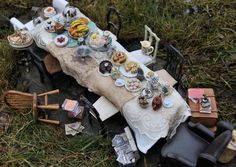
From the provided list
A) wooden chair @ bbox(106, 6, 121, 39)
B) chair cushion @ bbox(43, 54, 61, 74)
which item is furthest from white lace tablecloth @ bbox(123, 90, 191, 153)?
wooden chair @ bbox(106, 6, 121, 39)

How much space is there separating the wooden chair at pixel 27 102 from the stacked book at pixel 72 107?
26 centimetres

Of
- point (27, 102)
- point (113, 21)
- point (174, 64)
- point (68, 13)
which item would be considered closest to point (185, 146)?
point (174, 64)

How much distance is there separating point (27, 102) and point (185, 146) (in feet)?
9.36

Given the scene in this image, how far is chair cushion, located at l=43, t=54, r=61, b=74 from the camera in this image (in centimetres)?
716

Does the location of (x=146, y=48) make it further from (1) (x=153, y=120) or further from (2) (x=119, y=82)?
(1) (x=153, y=120)

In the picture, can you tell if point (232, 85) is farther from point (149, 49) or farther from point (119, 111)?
point (119, 111)

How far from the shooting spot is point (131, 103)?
613cm

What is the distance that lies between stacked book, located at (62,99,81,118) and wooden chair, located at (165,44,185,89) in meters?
1.82

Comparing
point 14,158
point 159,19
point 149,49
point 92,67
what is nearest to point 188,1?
point 159,19

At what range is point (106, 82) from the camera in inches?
254

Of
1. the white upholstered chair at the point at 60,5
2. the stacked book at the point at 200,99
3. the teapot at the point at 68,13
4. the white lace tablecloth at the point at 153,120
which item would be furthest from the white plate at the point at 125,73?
the white upholstered chair at the point at 60,5

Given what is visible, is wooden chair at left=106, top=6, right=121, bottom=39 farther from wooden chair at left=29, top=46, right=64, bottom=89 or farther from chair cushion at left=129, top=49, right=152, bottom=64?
wooden chair at left=29, top=46, right=64, bottom=89

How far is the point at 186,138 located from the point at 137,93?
1.05 meters

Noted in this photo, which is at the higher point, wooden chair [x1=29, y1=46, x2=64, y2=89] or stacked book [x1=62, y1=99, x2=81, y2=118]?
wooden chair [x1=29, y1=46, x2=64, y2=89]
